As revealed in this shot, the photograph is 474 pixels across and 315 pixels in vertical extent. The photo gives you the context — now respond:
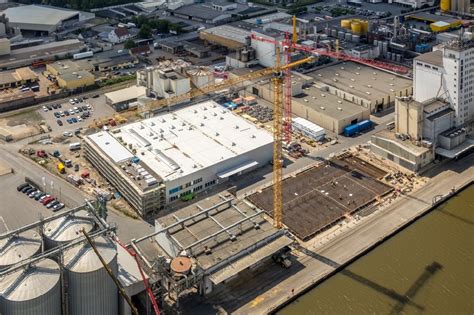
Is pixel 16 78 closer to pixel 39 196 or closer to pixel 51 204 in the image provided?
pixel 39 196

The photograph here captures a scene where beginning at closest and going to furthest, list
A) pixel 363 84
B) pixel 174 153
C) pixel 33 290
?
1. pixel 33 290
2. pixel 174 153
3. pixel 363 84

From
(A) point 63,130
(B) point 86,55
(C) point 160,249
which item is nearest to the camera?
(C) point 160,249

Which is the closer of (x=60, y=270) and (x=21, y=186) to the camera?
(x=60, y=270)

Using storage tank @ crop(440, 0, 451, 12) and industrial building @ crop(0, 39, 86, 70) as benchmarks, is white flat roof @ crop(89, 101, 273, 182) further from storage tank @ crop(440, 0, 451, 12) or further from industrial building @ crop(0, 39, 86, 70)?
storage tank @ crop(440, 0, 451, 12)

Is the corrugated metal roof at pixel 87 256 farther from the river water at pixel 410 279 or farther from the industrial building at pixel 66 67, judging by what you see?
the industrial building at pixel 66 67

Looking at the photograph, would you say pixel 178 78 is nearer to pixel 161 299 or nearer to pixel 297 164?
pixel 297 164

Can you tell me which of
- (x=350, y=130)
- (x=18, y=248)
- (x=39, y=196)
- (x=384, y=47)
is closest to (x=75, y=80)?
(x=39, y=196)

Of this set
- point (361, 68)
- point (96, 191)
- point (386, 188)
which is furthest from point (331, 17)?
point (96, 191)
